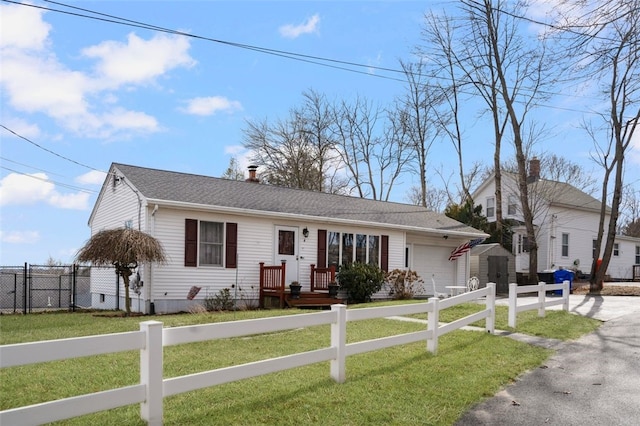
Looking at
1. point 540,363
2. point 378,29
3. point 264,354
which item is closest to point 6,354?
point 264,354

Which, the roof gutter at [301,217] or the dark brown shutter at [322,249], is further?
the dark brown shutter at [322,249]

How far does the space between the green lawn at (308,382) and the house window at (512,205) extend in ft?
82.2

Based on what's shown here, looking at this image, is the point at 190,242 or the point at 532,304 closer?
the point at 532,304

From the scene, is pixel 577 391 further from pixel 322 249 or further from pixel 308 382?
pixel 322 249

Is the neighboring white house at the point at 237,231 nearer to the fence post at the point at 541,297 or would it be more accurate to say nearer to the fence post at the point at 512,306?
the fence post at the point at 541,297

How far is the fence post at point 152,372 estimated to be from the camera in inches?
163

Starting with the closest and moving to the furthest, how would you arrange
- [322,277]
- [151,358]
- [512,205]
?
[151,358] < [322,277] < [512,205]

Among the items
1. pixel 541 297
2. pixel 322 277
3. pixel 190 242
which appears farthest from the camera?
pixel 322 277

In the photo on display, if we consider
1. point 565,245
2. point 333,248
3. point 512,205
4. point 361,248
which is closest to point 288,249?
point 333,248

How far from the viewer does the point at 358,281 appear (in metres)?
18.3

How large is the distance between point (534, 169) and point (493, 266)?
11476 mm

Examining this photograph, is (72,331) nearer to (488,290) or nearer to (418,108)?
(488,290)

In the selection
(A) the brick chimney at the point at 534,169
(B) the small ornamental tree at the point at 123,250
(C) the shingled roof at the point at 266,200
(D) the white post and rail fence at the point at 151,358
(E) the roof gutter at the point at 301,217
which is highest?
(A) the brick chimney at the point at 534,169

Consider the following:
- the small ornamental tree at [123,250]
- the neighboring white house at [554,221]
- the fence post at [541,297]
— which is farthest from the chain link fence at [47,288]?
the neighboring white house at [554,221]
